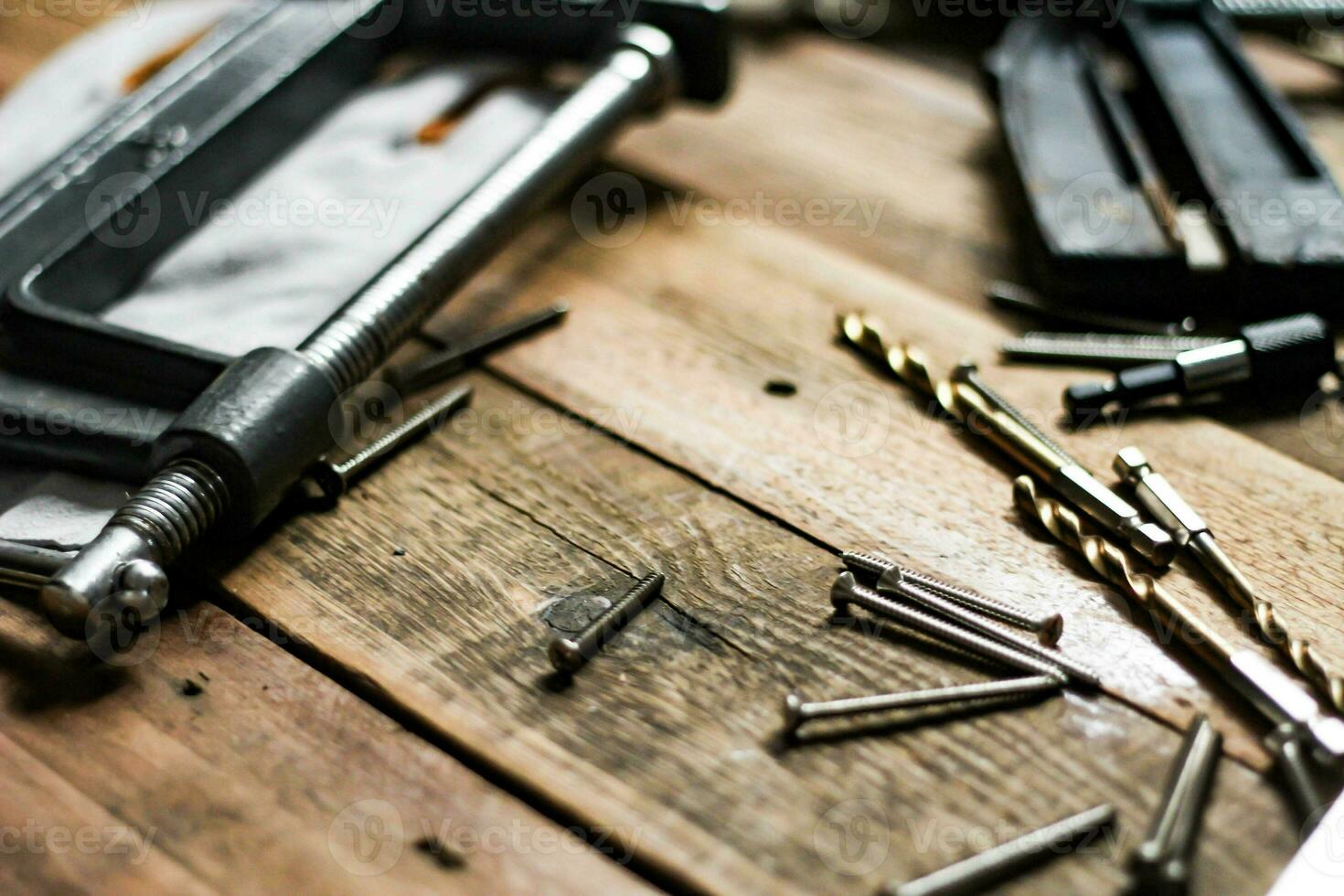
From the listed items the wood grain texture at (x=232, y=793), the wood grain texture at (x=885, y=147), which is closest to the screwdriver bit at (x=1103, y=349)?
the wood grain texture at (x=885, y=147)

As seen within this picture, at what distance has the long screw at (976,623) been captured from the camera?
2.72 ft

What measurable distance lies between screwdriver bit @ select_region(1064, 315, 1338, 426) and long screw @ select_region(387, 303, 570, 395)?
0.52m

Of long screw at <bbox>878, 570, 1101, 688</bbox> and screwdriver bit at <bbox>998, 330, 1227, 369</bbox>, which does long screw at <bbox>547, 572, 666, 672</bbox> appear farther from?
screwdriver bit at <bbox>998, 330, 1227, 369</bbox>

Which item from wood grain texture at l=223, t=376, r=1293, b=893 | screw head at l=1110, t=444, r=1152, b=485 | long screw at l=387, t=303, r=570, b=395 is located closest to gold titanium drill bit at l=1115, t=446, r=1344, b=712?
screw head at l=1110, t=444, r=1152, b=485

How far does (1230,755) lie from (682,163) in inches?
37.8

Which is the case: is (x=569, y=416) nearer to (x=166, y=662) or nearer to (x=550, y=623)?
(x=550, y=623)

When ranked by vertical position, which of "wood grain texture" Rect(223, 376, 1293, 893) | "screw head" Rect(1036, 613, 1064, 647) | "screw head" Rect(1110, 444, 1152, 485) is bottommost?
"wood grain texture" Rect(223, 376, 1293, 893)

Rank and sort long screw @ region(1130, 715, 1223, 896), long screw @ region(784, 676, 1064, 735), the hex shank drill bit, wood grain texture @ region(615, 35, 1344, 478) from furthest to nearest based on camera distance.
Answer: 1. wood grain texture @ region(615, 35, 1344, 478)
2. the hex shank drill bit
3. long screw @ region(784, 676, 1064, 735)
4. long screw @ region(1130, 715, 1223, 896)

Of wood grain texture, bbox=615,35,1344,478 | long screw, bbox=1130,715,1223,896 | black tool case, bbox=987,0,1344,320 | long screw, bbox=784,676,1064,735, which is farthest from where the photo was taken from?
wood grain texture, bbox=615,35,1344,478

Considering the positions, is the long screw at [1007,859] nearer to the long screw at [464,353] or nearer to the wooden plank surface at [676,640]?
the wooden plank surface at [676,640]

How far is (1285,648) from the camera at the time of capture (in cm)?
85

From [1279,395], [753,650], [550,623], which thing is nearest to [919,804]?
[753,650]

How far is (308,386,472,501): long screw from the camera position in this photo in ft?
3.21

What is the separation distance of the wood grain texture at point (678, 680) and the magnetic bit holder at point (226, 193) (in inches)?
4.3
